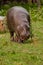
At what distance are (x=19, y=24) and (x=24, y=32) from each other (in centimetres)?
33

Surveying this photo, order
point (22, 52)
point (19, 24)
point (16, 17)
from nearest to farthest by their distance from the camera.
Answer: point (22, 52) < point (19, 24) < point (16, 17)

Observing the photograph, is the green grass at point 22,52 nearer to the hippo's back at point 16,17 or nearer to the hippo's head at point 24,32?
the hippo's head at point 24,32

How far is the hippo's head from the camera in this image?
8.35m

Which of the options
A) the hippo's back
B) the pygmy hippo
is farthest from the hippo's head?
Answer: the hippo's back

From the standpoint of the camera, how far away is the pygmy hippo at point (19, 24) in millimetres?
8392

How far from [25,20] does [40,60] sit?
225cm

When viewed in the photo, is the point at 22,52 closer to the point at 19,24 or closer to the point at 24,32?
the point at 24,32

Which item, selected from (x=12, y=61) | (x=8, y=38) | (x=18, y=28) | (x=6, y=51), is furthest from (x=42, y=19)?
(x=12, y=61)

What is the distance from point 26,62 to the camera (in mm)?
6582

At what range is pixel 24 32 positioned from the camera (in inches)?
329

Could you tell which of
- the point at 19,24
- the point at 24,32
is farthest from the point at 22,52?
the point at 19,24

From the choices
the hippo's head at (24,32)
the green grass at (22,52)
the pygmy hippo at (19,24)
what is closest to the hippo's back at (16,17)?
the pygmy hippo at (19,24)

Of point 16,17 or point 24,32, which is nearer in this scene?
point 24,32

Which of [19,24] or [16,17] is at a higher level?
[16,17]
